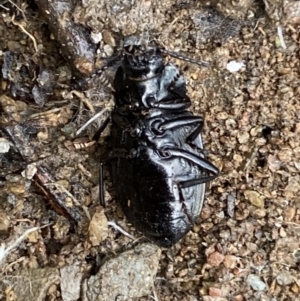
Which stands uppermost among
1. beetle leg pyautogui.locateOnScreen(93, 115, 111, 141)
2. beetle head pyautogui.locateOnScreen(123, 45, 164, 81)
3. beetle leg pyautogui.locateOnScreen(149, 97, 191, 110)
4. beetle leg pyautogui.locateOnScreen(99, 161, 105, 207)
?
beetle head pyautogui.locateOnScreen(123, 45, 164, 81)

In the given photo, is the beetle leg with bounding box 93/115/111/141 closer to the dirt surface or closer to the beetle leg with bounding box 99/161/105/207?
the dirt surface

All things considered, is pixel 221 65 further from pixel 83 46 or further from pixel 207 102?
pixel 83 46

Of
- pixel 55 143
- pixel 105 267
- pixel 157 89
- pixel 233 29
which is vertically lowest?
pixel 105 267

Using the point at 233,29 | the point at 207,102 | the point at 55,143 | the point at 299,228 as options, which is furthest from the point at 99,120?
the point at 299,228

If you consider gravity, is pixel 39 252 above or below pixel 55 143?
below

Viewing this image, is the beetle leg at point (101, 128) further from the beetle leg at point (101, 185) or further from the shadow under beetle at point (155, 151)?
the beetle leg at point (101, 185)

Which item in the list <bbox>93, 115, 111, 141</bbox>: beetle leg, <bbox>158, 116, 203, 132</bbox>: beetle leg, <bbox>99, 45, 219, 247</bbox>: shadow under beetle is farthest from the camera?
<bbox>93, 115, 111, 141</bbox>: beetle leg

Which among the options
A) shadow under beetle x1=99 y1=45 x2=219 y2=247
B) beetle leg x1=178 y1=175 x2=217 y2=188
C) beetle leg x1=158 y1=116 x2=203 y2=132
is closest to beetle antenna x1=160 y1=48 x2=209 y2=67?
shadow under beetle x1=99 y1=45 x2=219 y2=247
